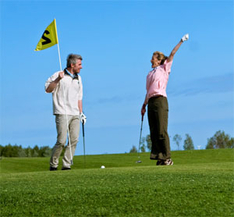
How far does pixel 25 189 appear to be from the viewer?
5758 millimetres

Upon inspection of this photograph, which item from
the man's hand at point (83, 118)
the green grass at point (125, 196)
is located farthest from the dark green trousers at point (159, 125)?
the green grass at point (125, 196)

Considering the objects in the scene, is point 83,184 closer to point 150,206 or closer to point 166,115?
point 150,206

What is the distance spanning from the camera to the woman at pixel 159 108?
929 centimetres

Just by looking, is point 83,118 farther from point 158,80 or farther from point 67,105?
point 158,80

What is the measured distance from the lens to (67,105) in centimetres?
955

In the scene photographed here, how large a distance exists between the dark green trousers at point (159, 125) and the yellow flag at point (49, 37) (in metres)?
3.43

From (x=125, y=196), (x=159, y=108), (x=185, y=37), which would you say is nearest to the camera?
(x=125, y=196)

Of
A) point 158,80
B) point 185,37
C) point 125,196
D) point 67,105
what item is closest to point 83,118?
point 67,105

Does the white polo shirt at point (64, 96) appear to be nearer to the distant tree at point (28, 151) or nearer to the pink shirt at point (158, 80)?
the pink shirt at point (158, 80)

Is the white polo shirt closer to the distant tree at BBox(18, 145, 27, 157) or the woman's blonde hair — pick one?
the woman's blonde hair

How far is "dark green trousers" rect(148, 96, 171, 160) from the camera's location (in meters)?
9.29

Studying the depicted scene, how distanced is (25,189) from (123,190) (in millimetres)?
1447

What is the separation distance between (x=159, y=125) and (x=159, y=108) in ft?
1.25

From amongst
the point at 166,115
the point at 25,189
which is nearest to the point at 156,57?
the point at 166,115
